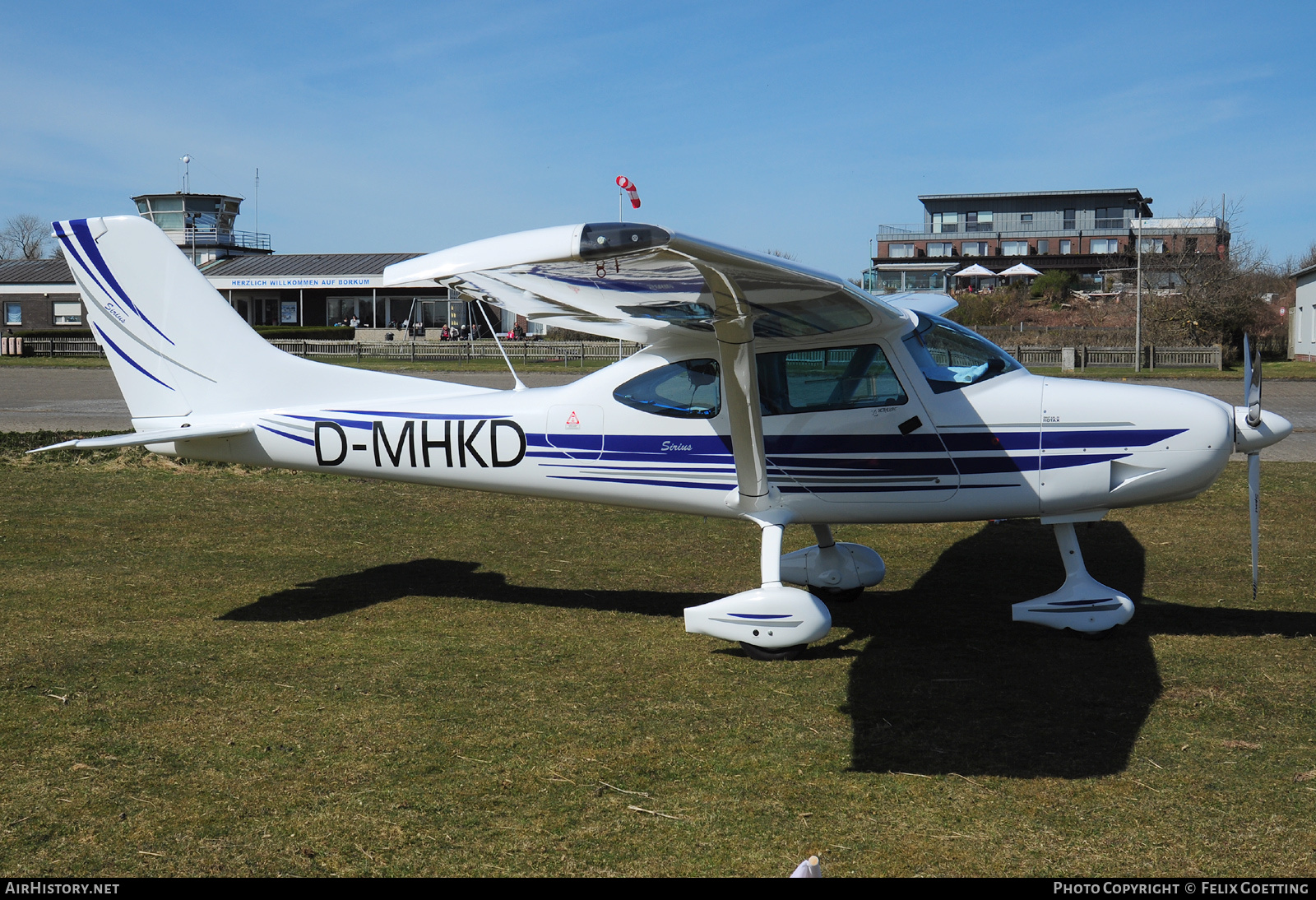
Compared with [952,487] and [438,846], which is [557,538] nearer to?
[952,487]

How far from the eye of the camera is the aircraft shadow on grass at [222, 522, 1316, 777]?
4.91 meters

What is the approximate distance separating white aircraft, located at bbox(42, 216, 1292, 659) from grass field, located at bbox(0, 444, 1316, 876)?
656 millimetres

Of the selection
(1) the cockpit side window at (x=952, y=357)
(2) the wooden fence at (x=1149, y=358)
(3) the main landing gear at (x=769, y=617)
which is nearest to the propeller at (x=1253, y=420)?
(1) the cockpit side window at (x=952, y=357)

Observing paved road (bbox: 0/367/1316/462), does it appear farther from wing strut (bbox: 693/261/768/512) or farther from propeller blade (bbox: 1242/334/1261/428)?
wing strut (bbox: 693/261/768/512)

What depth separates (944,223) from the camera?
81750 mm

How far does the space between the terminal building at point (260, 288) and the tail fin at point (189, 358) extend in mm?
46260

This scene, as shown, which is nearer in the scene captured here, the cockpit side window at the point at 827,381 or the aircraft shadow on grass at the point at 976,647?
the aircraft shadow on grass at the point at 976,647

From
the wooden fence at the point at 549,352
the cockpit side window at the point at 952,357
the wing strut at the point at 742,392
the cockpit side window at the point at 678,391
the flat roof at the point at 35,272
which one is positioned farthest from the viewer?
the flat roof at the point at 35,272

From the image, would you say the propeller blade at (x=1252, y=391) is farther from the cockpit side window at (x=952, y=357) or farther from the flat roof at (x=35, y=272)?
the flat roof at (x=35, y=272)

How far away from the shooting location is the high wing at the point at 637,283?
395cm

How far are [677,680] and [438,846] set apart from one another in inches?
91.5

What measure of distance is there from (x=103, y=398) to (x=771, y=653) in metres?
21.4

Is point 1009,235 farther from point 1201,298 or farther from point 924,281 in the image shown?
point 1201,298

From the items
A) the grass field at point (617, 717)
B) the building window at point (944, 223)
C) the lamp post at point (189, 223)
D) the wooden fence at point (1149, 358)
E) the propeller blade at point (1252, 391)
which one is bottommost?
the grass field at point (617, 717)
